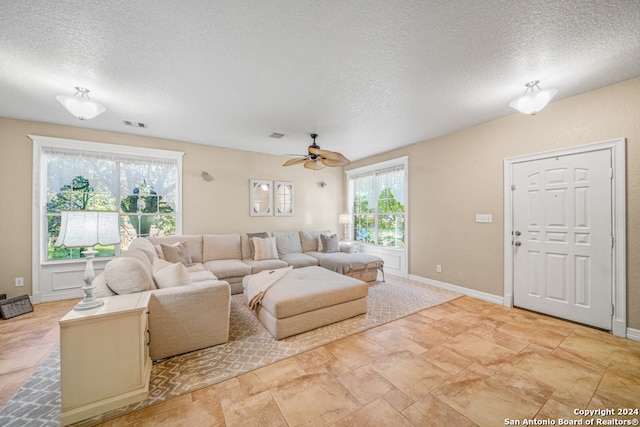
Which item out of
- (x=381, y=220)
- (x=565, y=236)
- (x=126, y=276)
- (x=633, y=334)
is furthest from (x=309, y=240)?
(x=633, y=334)

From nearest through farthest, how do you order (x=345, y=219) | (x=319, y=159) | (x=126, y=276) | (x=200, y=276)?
1. (x=126, y=276)
2. (x=200, y=276)
3. (x=319, y=159)
4. (x=345, y=219)

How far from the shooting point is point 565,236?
9.42 ft

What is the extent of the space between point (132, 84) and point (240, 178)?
2660mm

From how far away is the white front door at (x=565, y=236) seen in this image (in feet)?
8.59

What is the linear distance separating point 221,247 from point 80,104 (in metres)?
2.73

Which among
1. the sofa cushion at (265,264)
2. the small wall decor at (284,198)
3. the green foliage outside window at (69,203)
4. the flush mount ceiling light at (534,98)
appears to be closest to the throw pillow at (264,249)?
the sofa cushion at (265,264)

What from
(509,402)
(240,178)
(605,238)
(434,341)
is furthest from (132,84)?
(605,238)

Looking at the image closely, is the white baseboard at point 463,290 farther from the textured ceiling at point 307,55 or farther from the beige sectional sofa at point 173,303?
the beige sectional sofa at point 173,303

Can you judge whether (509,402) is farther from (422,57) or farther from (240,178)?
(240,178)

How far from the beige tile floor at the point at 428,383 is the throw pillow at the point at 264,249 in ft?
7.93

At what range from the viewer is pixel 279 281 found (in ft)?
9.92

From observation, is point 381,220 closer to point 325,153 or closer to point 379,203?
point 379,203

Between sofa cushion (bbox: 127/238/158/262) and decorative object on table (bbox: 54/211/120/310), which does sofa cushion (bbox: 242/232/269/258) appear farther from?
decorative object on table (bbox: 54/211/120/310)

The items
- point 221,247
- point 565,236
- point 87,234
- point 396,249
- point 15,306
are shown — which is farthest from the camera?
point 396,249
